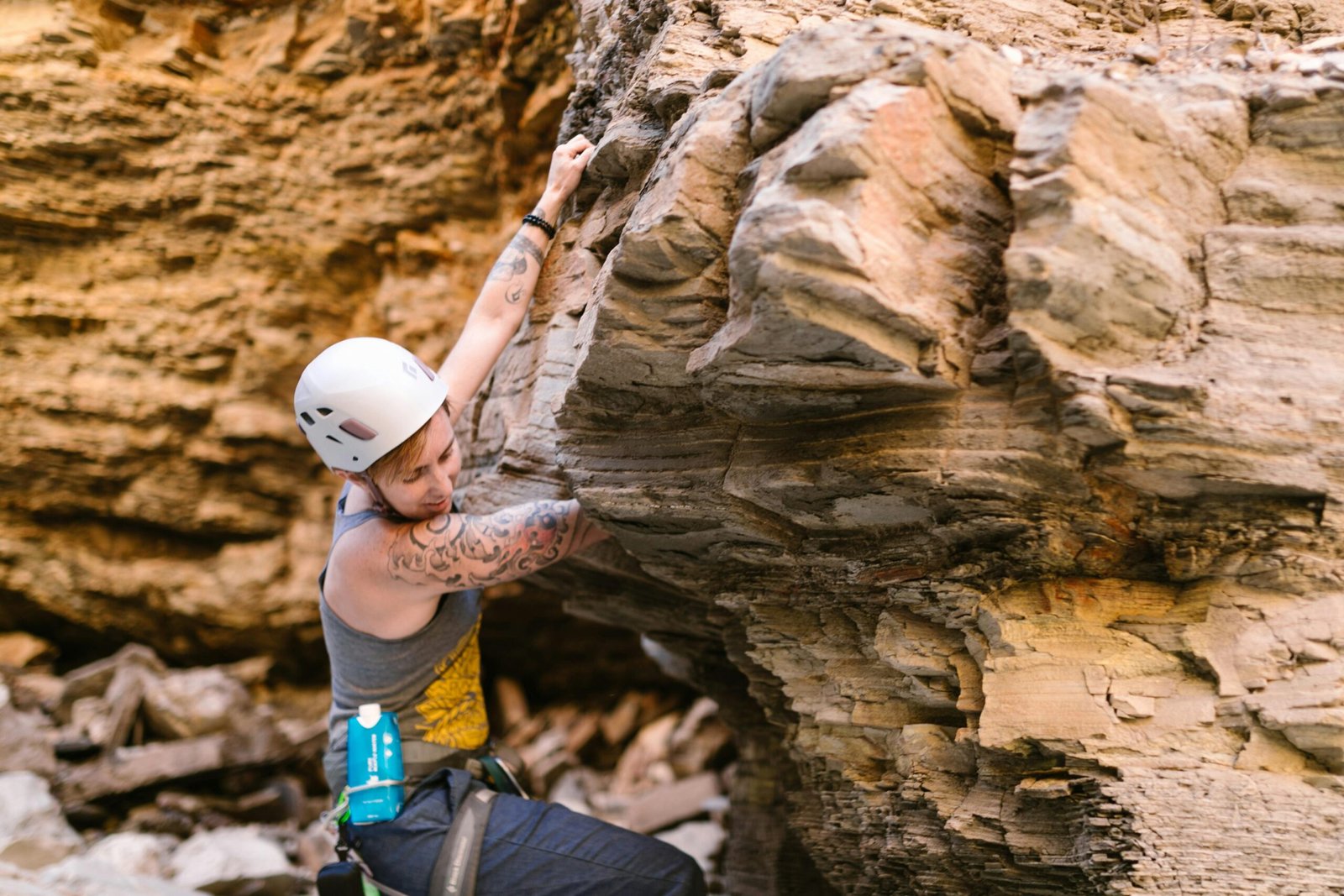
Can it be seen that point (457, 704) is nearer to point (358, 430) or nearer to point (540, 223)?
point (358, 430)

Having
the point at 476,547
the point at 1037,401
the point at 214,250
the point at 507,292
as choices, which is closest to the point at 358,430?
the point at 476,547

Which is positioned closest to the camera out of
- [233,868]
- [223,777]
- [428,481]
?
[428,481]

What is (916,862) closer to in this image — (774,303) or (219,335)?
(774,303)

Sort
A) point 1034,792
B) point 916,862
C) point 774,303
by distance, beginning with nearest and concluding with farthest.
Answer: point 774,303, point 1034,792, point 916,862

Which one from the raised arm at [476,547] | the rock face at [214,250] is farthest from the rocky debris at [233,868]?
the raised arm at [476,547]

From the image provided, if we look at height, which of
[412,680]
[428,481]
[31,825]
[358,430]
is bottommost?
[31,825]

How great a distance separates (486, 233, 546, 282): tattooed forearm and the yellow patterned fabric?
137 centimetres

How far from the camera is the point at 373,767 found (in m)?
3.65

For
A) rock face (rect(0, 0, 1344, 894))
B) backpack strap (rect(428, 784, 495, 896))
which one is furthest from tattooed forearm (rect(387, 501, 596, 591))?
backpack strap (rect(428, 784, 495, 896))

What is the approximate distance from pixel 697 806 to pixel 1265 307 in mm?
4577

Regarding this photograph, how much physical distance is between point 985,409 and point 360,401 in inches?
74.3

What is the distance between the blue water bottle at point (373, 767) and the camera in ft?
11.9

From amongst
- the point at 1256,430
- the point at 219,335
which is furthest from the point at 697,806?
the point at 1256,430

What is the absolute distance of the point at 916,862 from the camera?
3432 millimetres
